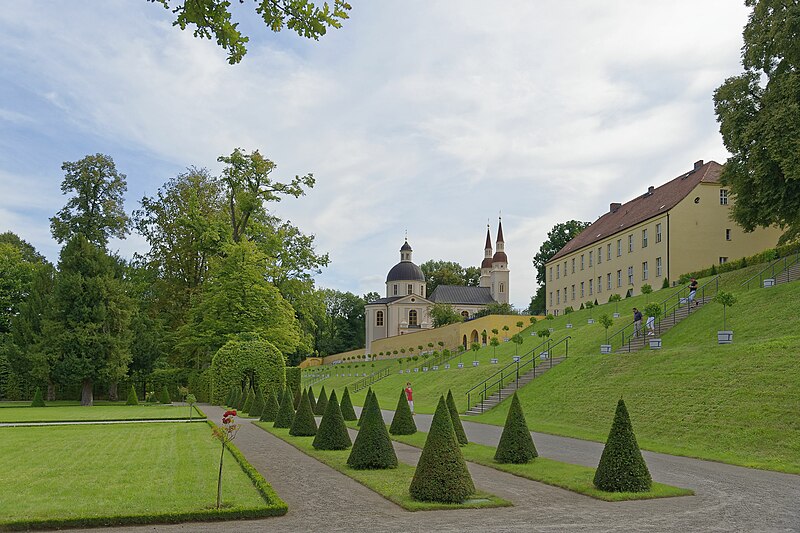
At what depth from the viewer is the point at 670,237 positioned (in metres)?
48.0

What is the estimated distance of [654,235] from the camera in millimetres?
50344

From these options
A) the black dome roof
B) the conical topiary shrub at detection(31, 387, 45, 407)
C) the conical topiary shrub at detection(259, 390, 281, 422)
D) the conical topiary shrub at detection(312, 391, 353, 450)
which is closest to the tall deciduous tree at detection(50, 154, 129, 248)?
the conical topiary shrub at detection(31, 387, 45, 407)

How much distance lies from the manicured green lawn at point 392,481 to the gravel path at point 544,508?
201mm

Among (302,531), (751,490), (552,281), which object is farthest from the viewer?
(552,281)

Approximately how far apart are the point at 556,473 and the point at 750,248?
40.3m

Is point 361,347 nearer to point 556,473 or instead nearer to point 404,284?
point 404,284

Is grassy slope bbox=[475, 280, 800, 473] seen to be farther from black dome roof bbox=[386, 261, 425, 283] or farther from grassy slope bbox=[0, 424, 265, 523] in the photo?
black dome roof bbox=[386, 261, 425, 283]

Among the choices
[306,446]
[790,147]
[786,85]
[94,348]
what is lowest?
[306,446]

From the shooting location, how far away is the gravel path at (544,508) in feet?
31.0

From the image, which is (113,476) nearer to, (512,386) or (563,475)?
(563,475)

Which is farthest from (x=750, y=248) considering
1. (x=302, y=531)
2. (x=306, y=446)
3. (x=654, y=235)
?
(x=302, y=531)

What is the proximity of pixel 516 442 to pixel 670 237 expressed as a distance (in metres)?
36.6

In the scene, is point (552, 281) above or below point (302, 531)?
above

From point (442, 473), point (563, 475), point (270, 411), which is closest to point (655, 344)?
point (270, 411)
